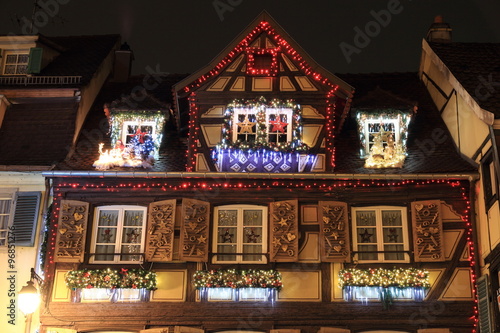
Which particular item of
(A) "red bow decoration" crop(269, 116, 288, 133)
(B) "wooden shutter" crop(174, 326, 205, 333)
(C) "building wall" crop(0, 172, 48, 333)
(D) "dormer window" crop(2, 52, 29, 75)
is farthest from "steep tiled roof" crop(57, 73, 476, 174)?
(B) "wooden shutter" crop(174, 326, 205, 333)

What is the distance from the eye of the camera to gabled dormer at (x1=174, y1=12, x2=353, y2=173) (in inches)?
800

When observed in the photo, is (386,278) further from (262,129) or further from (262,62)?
(262,62)

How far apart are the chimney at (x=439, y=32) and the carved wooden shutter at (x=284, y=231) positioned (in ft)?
28.7

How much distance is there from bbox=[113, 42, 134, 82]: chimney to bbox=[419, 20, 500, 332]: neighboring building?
30.8ft

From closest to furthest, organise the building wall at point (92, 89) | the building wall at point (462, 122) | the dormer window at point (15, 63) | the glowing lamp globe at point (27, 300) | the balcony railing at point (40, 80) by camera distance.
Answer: the glowing lamp globe at point (27, 300)
the building wall at point (462, 122)
the building wall at point (92, 89)
the balcony railing at point (40, 80)
the dormer window at point (15, 63)

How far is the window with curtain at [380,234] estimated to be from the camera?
19500mm

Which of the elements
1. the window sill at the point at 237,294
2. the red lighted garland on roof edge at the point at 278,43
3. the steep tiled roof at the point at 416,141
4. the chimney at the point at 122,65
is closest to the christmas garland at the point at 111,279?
the window sill at the point at 237,294

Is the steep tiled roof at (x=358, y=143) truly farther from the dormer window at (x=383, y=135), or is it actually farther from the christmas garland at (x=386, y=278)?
the christmas garland at (x=386, y=278)

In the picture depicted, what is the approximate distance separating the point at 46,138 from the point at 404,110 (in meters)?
9.70

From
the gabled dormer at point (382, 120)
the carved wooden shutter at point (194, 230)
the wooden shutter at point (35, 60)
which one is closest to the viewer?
the carved wooden shutter at point (194, 230)

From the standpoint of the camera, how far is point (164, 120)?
21609 millimetres

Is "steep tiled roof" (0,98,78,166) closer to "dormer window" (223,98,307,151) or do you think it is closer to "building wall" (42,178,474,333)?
"building wall" (42,178,474,333)

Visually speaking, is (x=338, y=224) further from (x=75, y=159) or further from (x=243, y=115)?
(x=75, y=159)

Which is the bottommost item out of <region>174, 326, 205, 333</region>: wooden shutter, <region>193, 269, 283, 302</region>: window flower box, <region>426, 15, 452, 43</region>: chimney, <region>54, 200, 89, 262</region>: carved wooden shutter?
<region>174, 326, 205, 333</region>: wooden shutter
